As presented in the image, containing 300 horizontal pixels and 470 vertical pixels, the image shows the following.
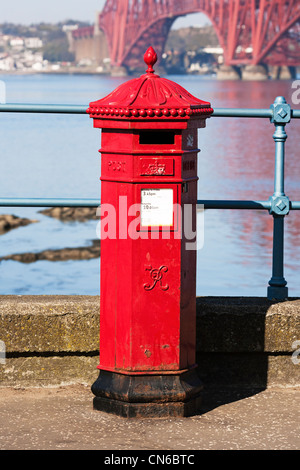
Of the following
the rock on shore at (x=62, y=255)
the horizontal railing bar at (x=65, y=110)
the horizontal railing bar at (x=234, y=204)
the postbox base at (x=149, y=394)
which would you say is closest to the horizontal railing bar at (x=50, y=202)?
the horizontal railing bar at (x=65, y=110)

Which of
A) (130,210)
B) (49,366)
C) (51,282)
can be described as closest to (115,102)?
(130,210)

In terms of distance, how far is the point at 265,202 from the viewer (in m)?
3.97

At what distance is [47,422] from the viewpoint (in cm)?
349

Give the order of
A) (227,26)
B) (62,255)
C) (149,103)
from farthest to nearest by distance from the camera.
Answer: (227,26), (62,255), (149,103)

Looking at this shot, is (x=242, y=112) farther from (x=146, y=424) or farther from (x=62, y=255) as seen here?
(x=62, y=255)

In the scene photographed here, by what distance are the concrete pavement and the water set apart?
8.51m

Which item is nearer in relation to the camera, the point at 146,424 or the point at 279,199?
the point at 146,424

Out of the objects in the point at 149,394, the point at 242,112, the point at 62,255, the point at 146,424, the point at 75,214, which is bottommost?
the point at 62,255

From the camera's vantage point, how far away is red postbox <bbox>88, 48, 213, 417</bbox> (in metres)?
3.35

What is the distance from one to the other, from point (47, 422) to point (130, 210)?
92cm

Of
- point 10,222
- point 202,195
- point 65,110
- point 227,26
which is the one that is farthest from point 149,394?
point 227,26

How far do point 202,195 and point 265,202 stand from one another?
64.1ft

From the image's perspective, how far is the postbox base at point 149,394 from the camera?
11.5ft

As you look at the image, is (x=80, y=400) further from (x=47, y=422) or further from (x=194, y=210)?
(x=194, y=210)
